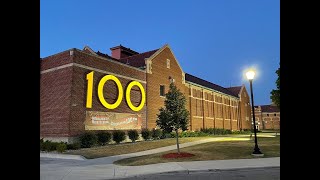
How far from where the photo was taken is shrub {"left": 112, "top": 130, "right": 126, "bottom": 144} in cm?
3225

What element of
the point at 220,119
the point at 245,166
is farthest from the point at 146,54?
the point at 245,166

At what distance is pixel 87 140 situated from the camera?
2856cm

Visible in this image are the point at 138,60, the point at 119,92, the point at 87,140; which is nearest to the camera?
the point at 87,140

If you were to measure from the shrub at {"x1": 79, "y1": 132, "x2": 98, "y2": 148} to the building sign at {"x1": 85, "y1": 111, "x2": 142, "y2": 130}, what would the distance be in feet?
4.27

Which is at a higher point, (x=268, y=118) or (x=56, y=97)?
(x=56, y=97)

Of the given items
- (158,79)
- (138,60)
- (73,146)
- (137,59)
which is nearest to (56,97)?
(73,146)

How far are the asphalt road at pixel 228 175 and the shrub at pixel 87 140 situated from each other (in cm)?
1693

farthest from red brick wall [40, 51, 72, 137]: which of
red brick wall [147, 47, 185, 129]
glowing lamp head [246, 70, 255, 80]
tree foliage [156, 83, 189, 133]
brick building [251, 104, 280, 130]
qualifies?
brick building [251, 104, 280, 130]

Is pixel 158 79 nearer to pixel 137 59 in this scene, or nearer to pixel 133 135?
pixel 137 59

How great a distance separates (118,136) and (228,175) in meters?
21.6
